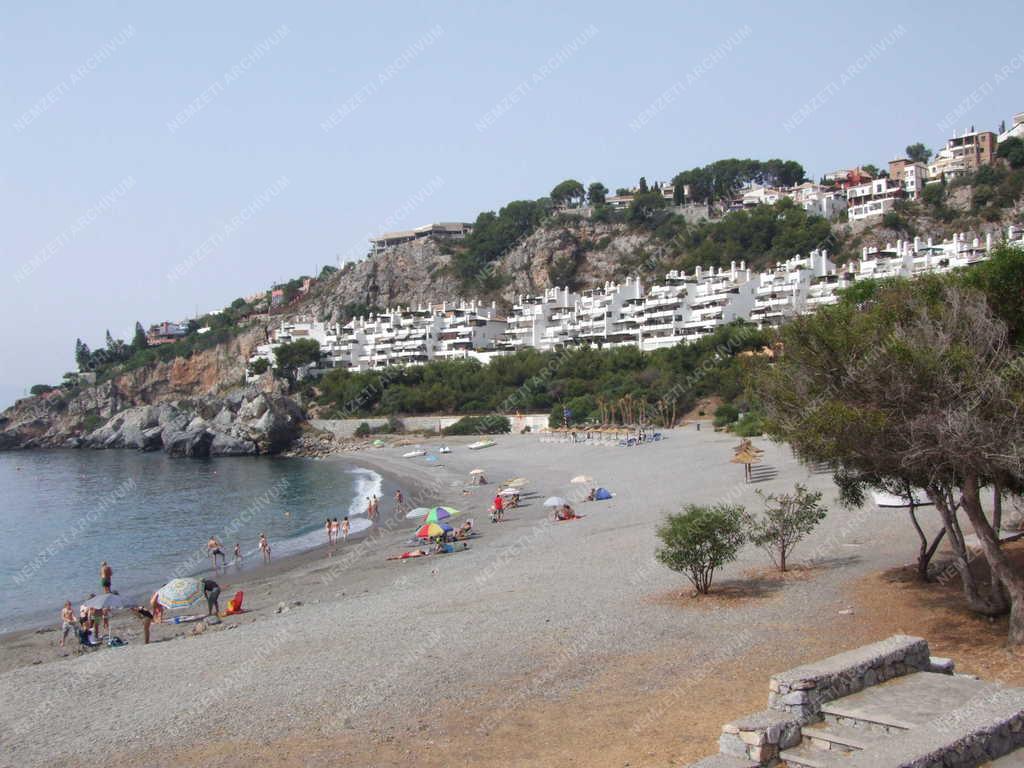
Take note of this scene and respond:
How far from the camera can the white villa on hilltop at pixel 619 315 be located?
8044 centimetres

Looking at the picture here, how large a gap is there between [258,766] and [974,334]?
408 inches

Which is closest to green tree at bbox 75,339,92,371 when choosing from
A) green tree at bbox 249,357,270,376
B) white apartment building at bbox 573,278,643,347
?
green tree at bbox 249,357,270,376

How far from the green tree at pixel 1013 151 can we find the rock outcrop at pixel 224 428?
89981mm

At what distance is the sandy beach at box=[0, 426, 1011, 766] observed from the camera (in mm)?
10172

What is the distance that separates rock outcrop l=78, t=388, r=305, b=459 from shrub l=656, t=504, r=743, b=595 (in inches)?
2691

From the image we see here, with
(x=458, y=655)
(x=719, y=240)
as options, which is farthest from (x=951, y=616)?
(x=719, y=240)

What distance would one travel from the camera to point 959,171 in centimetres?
11181

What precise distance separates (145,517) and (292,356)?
63.4m

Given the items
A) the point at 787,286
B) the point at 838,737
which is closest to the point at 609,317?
the point at 787,286

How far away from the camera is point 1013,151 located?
342 ft

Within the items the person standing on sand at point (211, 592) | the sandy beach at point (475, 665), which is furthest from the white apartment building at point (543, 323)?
the sandy beach at point (475, 665)

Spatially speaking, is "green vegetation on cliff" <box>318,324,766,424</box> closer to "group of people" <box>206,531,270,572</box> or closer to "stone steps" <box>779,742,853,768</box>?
"group of people" <box>206,531,270,572</box>

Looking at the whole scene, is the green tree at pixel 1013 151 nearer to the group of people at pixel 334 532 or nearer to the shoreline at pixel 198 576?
the shoreline at pixel 198 576

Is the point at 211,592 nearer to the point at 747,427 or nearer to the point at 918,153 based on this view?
the point at 747,427
